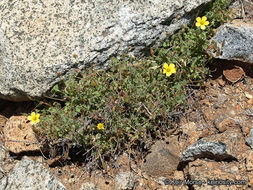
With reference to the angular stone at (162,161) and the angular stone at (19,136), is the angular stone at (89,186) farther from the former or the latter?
the angular stone at (19,136)

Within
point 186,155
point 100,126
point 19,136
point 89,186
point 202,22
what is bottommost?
point 186,155

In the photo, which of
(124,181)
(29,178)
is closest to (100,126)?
(124,181)

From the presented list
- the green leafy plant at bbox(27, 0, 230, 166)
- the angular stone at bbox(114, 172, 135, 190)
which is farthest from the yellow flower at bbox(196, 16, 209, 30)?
the angular stone at bbox(114, 172, 135, 190)

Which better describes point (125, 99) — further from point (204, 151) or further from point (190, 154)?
point (204, 151)

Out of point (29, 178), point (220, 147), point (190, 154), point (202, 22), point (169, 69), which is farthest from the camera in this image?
point (202, 22)

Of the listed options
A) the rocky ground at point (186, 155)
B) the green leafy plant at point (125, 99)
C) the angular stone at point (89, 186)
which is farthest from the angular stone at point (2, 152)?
the angular stone at point (89, 186)

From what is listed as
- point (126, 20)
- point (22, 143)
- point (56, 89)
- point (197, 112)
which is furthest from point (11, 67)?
point (197, 112)
